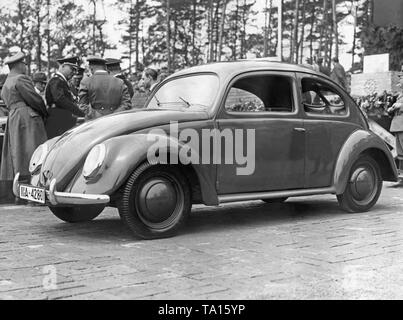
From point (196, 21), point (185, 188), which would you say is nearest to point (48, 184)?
point (185, 188)

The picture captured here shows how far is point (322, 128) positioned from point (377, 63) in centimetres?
1289

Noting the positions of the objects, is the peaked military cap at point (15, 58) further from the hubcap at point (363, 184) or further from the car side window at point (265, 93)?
the hubcap at point (363, 184)

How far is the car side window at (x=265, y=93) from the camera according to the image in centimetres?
631


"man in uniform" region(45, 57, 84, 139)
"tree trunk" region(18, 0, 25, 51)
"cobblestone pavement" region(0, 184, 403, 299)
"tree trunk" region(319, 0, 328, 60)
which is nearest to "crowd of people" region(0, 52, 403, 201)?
"man in uniform" region(45, 57, 84, 139)

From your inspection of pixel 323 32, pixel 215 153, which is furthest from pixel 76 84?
pixel 323 32

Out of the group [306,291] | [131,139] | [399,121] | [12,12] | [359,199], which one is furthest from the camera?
[12,12]

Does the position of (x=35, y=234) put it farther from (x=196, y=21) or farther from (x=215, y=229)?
(x=196, y=21)

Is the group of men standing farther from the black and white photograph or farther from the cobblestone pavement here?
the cobblestone pavement

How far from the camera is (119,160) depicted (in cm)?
510

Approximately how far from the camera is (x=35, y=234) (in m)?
5.69

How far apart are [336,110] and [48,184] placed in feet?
11.3

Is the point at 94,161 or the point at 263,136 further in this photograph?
the point at 263,136

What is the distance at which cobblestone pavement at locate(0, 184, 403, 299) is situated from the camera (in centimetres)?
374

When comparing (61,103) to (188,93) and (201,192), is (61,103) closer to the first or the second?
(188,93)
